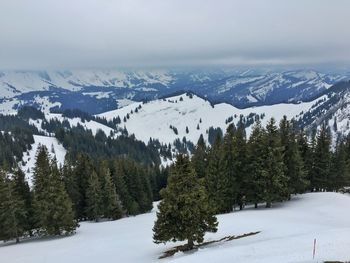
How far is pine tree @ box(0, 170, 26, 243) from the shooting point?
52.2m

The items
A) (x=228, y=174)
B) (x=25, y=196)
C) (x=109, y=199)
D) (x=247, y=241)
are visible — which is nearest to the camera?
(x=247, y=241)

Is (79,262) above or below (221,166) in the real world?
below

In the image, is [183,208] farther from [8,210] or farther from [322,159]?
[322,159]

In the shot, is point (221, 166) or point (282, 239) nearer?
point (282, 239)

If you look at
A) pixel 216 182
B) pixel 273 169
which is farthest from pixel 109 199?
pixel 273 169

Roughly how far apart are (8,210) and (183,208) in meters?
28.9

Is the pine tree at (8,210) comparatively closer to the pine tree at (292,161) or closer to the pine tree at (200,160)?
the pine tree at (200,160)

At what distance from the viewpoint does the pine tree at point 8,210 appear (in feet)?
171

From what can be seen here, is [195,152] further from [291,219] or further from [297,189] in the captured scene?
[291,219]

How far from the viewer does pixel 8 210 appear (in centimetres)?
5275

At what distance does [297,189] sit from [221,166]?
1274 cm

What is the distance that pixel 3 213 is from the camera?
Answer: 172ft

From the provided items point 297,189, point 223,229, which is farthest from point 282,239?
point 297,189

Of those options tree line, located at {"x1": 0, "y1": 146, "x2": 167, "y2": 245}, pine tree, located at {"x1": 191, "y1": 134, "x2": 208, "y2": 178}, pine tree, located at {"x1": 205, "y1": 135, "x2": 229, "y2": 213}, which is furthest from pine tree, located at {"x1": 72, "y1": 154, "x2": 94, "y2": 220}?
pine tree, located at {"x1": 205, "y1": 135, "x2": 229, "y2": 213}
